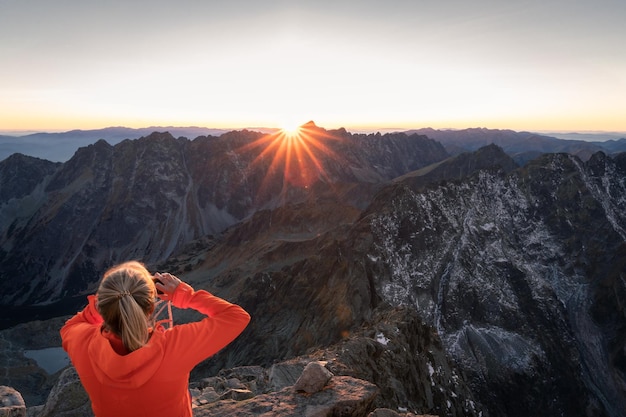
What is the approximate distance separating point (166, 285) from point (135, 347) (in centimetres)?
101

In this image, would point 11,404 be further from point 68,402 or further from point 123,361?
point 123,361

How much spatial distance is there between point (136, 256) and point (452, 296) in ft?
488

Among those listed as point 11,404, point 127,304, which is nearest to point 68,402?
point 11,404

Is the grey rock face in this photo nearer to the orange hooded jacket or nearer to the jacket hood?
the orange hooded jacket

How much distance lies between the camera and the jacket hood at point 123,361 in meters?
3.78

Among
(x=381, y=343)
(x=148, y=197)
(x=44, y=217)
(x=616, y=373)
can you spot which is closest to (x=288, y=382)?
(x=381, y=343)

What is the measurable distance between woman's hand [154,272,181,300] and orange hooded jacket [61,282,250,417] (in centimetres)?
45

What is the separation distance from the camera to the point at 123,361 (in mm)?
3758

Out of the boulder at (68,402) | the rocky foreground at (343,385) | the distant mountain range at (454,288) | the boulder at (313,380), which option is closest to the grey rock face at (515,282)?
the distant mountain range at (454,288)

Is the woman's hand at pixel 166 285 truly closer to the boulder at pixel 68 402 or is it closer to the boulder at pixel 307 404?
the boulder at pixel 307 404

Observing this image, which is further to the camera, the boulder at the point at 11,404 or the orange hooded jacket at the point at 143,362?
the boulder at the point at 11,404

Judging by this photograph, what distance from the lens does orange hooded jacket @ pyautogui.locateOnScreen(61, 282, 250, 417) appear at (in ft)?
12.6

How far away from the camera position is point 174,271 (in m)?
122

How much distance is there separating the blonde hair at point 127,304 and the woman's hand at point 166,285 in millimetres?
726
